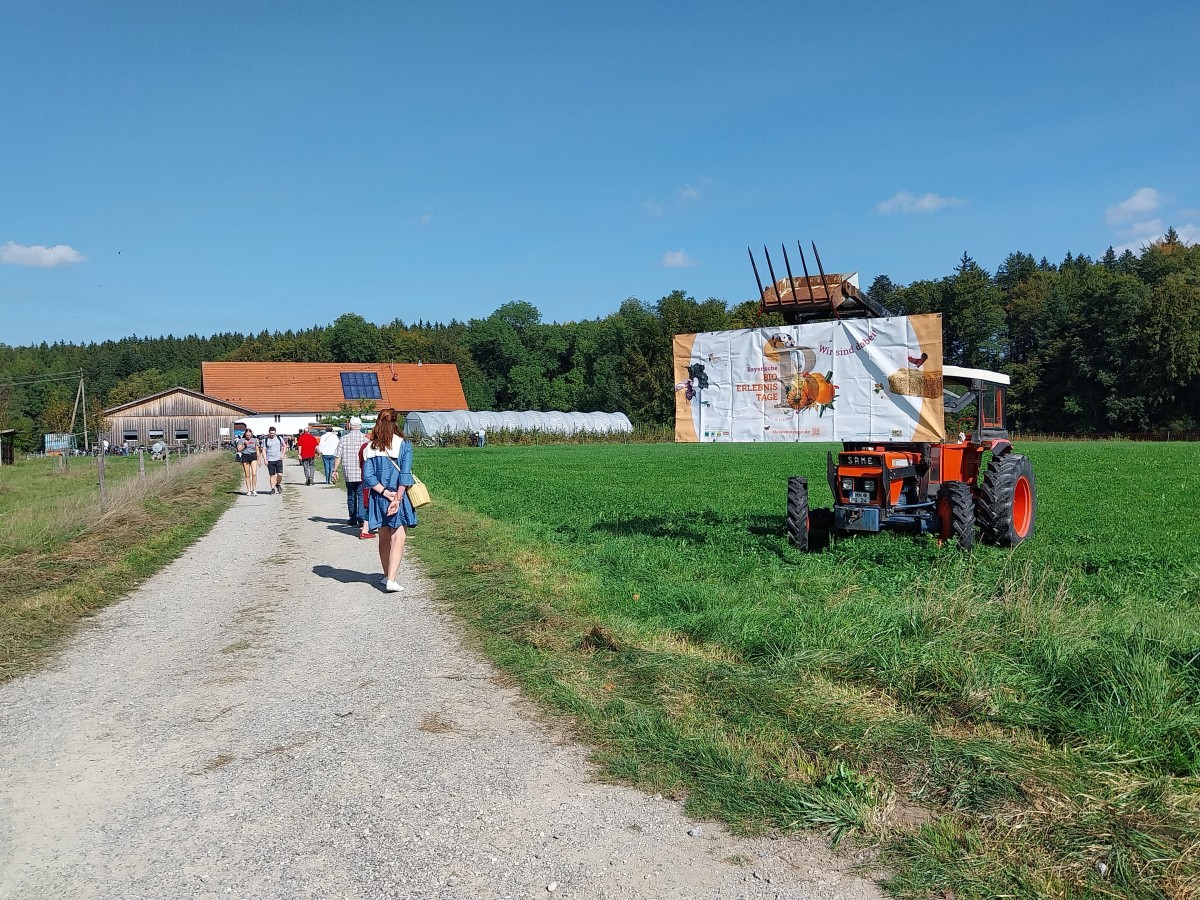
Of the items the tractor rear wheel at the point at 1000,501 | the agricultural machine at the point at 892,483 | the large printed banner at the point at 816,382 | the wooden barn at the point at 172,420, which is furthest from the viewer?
the wooden barn at the point at 172,420

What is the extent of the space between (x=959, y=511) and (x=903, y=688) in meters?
6.26

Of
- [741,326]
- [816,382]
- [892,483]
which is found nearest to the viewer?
[816,382]

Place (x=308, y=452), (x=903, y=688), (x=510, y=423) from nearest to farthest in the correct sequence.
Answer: (x=903, y=688)
(x=308, y=452)
(x=510, y=423)

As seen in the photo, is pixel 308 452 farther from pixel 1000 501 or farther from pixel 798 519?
pixel 1000 501

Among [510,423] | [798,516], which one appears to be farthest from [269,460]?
[510,423]

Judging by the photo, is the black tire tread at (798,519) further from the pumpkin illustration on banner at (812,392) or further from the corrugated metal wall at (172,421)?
the corrugated metal wall at (172,421)

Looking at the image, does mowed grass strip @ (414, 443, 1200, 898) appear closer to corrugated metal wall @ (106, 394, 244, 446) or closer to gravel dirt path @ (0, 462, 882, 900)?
gravel dirt path @ (0, 462, 882, 900)

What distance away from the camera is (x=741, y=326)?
322 feet

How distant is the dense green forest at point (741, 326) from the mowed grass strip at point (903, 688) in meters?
46.1

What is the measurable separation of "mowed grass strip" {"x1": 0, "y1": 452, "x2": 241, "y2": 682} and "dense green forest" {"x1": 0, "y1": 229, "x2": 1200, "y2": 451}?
135 ft

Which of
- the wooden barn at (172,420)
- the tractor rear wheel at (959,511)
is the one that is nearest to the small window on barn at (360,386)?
the wooden barn at (172,420)

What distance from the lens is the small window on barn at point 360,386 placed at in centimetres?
8344

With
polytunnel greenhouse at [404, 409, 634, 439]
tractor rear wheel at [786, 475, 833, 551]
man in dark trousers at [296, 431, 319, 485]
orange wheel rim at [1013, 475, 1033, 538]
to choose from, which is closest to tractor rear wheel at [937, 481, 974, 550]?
tractor rear wheel at [786, 475, 833, 551]

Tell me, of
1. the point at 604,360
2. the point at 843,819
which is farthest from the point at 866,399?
the point at 604,360
